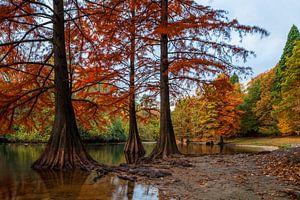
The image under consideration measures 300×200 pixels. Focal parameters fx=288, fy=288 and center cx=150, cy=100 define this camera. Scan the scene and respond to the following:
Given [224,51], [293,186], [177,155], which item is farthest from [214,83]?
[293,186]

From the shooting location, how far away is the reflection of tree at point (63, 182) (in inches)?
195

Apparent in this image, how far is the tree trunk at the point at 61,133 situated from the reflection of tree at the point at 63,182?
57cm

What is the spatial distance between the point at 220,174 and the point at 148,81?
8110 millimetres

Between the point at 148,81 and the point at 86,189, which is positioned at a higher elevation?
the point at 148,81

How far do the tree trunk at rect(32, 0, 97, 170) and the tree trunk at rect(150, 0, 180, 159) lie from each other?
3093mm

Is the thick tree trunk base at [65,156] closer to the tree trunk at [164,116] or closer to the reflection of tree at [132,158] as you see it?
the reflection of tree at [132,158]

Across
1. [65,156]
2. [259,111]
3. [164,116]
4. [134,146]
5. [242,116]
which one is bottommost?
[134,146]

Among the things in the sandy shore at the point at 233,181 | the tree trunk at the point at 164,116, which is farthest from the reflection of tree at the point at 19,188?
the tree trunk at the point at 164,116

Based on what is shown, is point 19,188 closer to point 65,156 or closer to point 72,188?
point 72,188

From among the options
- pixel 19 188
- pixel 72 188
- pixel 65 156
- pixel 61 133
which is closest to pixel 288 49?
pixel 61 133

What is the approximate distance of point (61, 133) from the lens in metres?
8.66

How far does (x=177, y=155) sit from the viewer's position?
10211 mm

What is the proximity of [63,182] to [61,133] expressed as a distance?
9.14 feet

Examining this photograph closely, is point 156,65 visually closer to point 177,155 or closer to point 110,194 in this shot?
point 177,155
